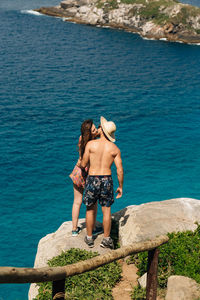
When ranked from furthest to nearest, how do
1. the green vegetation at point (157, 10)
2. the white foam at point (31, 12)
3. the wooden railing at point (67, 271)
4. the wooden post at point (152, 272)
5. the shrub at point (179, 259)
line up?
the white foam at point (31, 12) → the green vegetation at point (157, 10) → the shrub at point (179, 259) → the wooden post at point (152, 272) → the wooden railing at point (67, 271)

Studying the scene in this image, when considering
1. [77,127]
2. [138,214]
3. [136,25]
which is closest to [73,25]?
[136,25]

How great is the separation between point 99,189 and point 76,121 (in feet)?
59.3

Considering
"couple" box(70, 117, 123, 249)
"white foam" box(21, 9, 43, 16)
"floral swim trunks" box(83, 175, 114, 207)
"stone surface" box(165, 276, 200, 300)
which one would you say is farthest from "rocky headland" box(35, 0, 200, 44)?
"stone surface" box(165, 276, 200, 300)

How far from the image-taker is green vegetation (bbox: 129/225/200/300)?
674 cm

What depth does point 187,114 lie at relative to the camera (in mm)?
27172

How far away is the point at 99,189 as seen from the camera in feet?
26.1

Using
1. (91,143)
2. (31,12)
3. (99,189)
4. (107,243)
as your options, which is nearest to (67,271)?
(99,189)

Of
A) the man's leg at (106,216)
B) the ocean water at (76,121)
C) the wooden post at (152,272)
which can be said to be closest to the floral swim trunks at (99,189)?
the man's leg at (106,216)

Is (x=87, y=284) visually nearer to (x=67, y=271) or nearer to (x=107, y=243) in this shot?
(x=107, y=243)

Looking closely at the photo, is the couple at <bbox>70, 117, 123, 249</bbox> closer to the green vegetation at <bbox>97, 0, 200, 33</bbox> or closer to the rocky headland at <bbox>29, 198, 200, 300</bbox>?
the rocky headland at <bbox>29, 198, 200, 300</bbox>

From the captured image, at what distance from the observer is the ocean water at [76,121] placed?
1620 cm

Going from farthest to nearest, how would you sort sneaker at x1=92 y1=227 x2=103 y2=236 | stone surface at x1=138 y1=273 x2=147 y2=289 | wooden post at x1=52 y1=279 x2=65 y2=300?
sneaker at x1=92 y1=227 x2=103 y2=236, stone surface at x1=138 y1=273 x2=147 y2=289, wooden post at x1=52 y1=279 x2=65 y2=300

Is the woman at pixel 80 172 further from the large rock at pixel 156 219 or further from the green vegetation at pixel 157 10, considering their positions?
the green vegetation at pixel 157 10

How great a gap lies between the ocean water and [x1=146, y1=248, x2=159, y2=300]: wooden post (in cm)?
735
